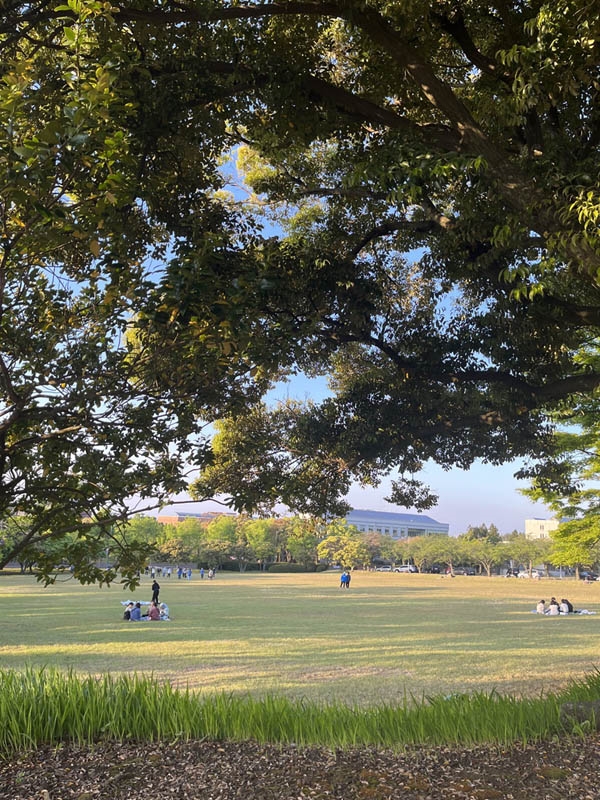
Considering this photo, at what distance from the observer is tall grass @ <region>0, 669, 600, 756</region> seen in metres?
3.97

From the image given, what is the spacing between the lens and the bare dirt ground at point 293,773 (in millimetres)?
3229

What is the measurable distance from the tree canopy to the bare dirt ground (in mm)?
1214

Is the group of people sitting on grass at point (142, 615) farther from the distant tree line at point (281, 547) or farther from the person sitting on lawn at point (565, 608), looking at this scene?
the distant tree line at point (281, 547)

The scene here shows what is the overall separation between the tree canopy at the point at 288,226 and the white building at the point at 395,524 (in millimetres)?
101282

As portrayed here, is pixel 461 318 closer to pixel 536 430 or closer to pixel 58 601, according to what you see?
pixel 536 430

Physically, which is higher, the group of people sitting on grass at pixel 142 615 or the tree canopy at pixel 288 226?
the tree canopy at pixel 288 226

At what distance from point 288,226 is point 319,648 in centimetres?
776

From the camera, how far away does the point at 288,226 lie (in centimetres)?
809

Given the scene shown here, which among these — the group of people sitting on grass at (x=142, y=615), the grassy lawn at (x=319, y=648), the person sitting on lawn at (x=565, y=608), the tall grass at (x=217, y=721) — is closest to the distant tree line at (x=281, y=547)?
the person sitting on lawn at (x=565, y=608)

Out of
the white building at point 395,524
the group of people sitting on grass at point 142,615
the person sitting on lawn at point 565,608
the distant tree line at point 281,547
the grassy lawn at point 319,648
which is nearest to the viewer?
the grassy lawn at point 319,648

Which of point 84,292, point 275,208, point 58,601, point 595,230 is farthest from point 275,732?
point 58,601

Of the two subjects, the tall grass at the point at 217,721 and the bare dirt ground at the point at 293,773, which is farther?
the tall grass at the point at 217,721

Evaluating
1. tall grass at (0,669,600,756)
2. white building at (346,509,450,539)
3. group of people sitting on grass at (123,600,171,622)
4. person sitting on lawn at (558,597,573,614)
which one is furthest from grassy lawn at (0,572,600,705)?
white building at (346,509,450,539)

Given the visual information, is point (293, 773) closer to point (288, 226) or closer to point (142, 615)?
point (288, 226)
